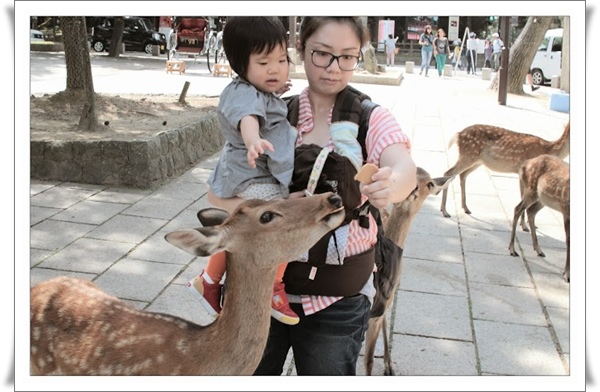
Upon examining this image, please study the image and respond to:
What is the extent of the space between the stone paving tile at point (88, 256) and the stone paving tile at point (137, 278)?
90 millimetres

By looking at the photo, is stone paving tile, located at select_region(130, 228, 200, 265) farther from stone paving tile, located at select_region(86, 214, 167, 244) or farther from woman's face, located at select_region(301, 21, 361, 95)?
woman's face, located at select_region(301, 21, 361, 95)

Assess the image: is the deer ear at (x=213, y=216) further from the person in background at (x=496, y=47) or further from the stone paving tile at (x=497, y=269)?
the person in background at (x=496, y=47)

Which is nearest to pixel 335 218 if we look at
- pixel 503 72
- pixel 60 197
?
pixel 60 197

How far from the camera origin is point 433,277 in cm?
470

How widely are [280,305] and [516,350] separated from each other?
197cm

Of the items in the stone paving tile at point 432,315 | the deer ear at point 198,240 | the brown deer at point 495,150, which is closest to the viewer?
the deer ear at point 198,240

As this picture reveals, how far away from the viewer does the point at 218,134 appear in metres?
8.58

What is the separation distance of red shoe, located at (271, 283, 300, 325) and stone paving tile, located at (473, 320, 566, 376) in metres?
1.66

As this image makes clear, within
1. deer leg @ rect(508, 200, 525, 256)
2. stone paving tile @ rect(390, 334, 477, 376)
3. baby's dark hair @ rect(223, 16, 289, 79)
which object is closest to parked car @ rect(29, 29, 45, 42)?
baby's dark hair @ rect(223, 16, 289, 79)

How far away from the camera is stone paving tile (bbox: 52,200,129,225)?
5.33 m

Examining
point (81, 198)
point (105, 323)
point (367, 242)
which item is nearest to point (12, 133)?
point (105, 323)

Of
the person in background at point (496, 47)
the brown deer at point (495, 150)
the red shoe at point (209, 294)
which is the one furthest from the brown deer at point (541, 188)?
the person in background at point (496, 47)

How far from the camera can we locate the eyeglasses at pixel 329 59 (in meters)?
2.06

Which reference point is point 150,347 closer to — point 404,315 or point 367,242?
point 367,242
